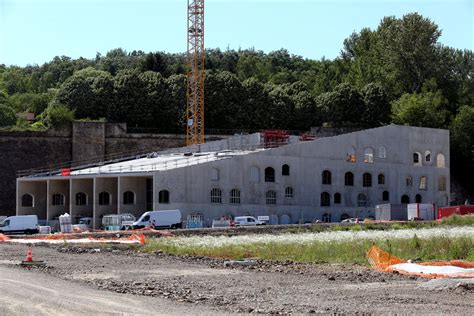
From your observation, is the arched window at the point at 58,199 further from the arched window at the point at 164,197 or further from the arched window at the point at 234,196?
the arched window at the point at 234,196

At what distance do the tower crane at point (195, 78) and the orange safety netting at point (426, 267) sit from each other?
8267cm

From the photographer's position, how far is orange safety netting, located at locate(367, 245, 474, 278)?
28422 mm

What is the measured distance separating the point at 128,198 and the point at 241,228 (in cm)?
2349

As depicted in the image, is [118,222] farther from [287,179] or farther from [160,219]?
[287,179]

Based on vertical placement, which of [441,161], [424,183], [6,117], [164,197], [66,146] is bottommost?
[164,197]

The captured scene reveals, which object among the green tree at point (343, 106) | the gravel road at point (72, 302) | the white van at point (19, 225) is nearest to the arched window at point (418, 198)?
the green tree at point (343, 106)

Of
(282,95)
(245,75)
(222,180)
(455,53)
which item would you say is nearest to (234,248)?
(222,180)

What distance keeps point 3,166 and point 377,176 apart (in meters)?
45.5

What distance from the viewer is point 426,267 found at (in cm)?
3083

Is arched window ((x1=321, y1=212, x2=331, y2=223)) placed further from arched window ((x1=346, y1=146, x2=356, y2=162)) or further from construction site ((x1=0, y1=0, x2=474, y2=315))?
arched window ((x1=346, y1=146, x2=356, y2=162))

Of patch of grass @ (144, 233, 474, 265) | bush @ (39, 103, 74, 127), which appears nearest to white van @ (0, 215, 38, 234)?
patch of grass @ (144, 233, 474, 265)

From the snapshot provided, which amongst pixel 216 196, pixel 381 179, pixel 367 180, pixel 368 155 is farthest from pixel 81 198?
pixel 381 179

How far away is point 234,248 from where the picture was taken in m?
45.4

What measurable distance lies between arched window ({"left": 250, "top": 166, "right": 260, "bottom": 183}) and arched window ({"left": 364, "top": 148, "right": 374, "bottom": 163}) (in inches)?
560
